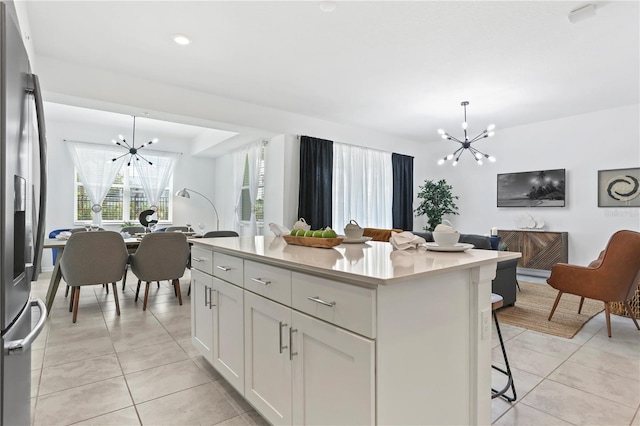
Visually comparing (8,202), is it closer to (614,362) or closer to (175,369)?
(175,369)

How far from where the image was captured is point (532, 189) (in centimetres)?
596

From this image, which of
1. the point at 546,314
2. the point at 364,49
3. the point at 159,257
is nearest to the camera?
the point at 364,49

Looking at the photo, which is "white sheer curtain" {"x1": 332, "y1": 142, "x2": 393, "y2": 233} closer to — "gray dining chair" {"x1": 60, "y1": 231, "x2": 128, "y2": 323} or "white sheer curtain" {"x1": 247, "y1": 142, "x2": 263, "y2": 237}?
"white sheer curtain" {"x1": 247, "y1": 142, "x2": 263, "y2": 237}

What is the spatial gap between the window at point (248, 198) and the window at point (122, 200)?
6.63ft

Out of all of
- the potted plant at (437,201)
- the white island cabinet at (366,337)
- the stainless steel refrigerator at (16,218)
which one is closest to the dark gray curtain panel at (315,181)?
the potted plant at (437,201)

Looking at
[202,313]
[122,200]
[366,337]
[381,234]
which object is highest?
[122,200]

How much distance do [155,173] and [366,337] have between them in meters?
7.45

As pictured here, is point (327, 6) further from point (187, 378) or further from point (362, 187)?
point (362, 187)

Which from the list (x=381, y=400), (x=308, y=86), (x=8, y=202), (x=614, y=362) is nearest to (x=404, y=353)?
(x=381, y=400)

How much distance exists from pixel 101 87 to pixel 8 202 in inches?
143

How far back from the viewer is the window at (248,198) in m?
6.23

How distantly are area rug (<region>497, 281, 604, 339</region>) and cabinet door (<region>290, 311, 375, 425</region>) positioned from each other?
106 inches

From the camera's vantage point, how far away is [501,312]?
3.66 m

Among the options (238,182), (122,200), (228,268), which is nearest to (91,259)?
(228,268)
